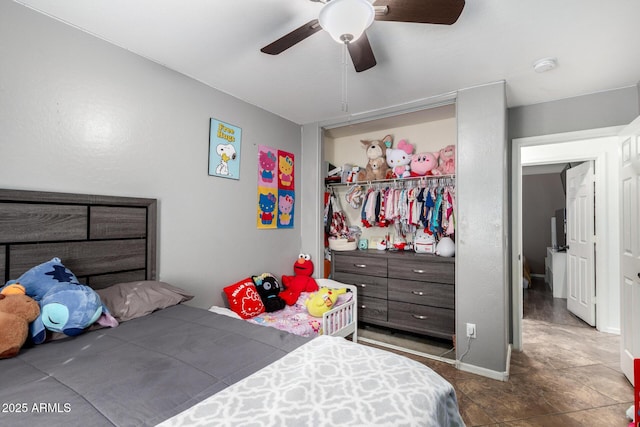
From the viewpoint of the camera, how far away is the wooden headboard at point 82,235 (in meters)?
1.54

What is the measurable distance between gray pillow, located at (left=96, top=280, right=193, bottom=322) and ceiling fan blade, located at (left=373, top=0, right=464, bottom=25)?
1.93 meters

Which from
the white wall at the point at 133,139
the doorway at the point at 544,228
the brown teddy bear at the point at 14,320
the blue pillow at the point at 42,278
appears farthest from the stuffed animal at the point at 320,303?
the doorway at the point at 544,228

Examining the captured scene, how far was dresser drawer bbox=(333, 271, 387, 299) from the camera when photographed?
129 inches

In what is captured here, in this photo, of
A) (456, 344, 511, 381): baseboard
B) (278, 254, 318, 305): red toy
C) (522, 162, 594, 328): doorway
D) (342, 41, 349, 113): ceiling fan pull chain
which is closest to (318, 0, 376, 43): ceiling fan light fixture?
(342, 41, 349, 113): ceiling fan pull chain

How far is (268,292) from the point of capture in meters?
2.77

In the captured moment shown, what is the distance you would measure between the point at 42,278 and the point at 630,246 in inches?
151

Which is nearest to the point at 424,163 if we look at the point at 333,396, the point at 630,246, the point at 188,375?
the point at 630,246

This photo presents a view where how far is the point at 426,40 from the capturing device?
190 cm

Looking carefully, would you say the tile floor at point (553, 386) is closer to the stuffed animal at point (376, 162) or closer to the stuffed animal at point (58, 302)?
the stuffed animal at point (376, 162)

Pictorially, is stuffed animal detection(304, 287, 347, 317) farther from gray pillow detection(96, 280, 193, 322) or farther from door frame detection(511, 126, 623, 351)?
door frame detection(511, 126, 623, 351)

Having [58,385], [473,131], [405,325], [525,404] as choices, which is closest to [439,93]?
[473,131]

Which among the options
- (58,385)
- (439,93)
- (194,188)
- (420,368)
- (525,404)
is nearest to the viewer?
(58,385)

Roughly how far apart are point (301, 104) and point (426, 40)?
140cm

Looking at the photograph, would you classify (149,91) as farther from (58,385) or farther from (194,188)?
(58,385)
